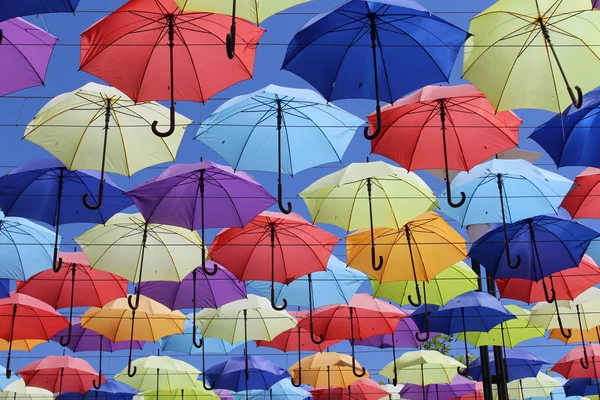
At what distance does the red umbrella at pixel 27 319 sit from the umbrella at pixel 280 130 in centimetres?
461

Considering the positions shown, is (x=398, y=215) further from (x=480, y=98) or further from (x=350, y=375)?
(x=350, y=375)

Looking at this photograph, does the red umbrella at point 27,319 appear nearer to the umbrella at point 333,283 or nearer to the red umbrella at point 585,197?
the umbrella at point 333,283

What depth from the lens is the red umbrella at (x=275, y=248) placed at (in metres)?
10.3

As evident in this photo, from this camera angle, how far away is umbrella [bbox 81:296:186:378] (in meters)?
12.0

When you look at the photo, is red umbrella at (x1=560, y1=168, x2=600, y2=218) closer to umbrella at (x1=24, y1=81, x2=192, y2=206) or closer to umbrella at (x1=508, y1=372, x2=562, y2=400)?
umbrella at (x1=24, y1=81, x2=192, y2=206)

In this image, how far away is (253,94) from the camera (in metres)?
8.69

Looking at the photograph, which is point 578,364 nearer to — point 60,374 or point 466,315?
point 466,315

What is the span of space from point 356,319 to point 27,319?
522 centimetres

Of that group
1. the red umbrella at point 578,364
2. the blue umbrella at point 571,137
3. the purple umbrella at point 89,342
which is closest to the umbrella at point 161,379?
the purple umbrella at point 89,342

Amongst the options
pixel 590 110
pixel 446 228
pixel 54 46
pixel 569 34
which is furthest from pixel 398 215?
pixel 54 46

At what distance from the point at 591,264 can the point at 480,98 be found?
151 inches

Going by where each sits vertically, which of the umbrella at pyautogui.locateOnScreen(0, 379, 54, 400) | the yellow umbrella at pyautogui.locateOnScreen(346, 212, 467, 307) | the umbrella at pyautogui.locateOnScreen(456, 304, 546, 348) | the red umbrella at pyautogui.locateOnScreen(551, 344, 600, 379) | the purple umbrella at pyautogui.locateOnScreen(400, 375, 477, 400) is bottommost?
the purple umbrella at pyautogui.locateOnScreen(400, 375, 477, 400)

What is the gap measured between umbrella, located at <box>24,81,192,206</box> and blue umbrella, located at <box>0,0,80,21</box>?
2.34m

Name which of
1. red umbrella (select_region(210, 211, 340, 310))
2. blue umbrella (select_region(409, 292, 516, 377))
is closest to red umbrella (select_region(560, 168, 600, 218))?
blue umbrella (select_region(409, 292, 516, 377))
